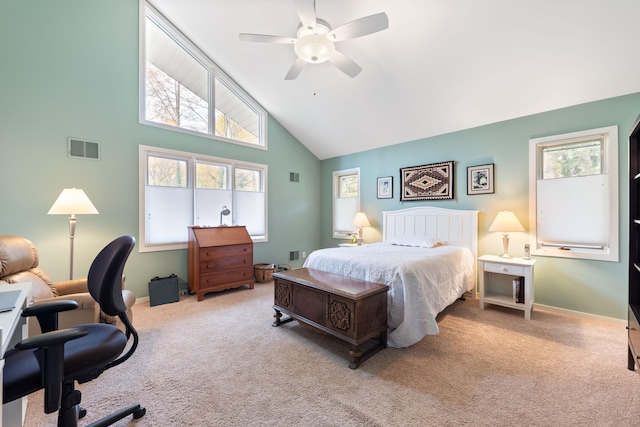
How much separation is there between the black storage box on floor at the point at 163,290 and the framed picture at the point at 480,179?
454 cm

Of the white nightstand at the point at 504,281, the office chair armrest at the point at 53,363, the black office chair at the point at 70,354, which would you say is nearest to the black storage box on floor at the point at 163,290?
the black office chair at the point at 70,354

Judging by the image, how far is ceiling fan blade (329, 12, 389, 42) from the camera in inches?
89.9

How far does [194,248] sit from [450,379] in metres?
3.54

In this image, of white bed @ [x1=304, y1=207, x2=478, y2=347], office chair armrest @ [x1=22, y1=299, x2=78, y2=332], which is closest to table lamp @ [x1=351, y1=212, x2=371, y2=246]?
white bed @ [x1=304, y1=207, x2=478, y2=347]

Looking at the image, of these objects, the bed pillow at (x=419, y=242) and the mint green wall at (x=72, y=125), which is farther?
the bed pillow at (x=419, y=242)

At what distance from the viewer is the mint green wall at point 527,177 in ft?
9.82

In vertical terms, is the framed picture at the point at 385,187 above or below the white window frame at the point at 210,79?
below

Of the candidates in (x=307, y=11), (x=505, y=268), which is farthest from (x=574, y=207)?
(x=307, y=11)

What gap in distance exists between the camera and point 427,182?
451cm

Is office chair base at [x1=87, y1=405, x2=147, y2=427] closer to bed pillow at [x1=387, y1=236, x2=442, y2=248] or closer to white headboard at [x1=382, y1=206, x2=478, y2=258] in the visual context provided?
bed pillow at [x1=387, y1=236, x2=442, y2=248]

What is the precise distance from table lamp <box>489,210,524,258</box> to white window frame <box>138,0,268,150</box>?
159 inches

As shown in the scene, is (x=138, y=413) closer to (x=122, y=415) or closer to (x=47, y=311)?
(x=122, y=415)

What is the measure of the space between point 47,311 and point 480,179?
4681 mm

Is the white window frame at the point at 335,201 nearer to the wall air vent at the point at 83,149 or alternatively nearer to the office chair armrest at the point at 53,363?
the wall air vent at the point at 83,149
